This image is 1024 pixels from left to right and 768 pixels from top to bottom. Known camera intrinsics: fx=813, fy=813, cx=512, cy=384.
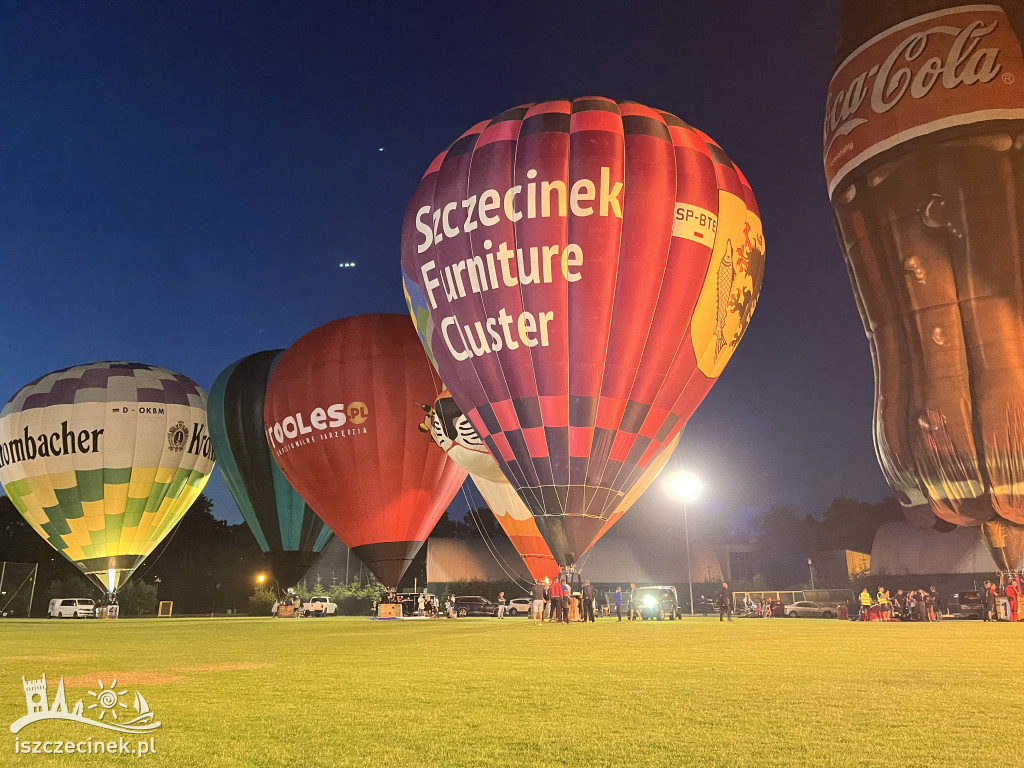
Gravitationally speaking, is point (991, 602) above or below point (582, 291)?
below

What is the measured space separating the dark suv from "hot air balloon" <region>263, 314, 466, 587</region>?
8.17 m

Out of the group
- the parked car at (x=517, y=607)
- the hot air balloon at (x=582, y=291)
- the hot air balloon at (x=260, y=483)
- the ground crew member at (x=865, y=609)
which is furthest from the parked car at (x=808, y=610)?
the hot air balloon at (x=260, y=483)

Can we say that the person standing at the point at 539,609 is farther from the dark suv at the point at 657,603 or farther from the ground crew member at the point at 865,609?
the ground crew member at the point at 865,609

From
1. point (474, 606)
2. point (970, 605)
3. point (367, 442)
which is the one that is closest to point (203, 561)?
point (474, 606)

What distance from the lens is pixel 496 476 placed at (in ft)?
76.5

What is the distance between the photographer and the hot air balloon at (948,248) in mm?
19547

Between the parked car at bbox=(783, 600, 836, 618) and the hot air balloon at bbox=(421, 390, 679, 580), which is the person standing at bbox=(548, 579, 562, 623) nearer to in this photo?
the hot air balloon at bbox=(421, 390, 679, 580)

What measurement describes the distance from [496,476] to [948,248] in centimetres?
1311

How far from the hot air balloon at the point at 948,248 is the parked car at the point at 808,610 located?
13465 millimetres

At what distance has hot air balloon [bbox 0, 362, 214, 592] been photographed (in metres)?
29.7

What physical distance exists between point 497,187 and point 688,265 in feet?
14.5

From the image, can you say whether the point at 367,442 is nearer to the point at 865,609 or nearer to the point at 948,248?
the point at 948,248

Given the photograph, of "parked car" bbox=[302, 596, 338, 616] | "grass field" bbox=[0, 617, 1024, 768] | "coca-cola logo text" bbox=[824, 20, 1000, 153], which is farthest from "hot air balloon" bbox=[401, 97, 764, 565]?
"parked car" bbox=[302, 596, 338, 616]

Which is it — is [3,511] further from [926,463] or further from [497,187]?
[926,463]
